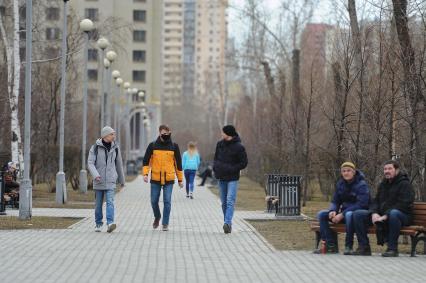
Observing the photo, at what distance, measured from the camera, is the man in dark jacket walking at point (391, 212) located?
13602 millimetres

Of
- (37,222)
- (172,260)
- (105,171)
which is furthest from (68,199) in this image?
(172,260)

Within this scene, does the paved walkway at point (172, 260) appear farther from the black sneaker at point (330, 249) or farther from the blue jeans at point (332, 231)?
the blue jeans at point (332, 231)

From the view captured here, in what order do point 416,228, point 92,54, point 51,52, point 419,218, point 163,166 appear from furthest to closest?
point 92,54 → point 51,52 → point 163,166 → point 419,218 → point 416,228

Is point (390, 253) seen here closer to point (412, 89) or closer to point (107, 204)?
point (412, 89)

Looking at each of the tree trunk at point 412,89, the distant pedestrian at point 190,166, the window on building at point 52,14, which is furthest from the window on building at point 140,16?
the tree trunk at point 412,89

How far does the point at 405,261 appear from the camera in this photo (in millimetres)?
13094

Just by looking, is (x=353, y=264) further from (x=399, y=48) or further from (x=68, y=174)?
(x=68, y=174)

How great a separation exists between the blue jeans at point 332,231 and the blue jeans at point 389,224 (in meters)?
0.11

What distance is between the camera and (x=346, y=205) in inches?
565

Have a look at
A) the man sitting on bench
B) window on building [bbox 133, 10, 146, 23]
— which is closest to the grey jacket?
the man sitting on bench

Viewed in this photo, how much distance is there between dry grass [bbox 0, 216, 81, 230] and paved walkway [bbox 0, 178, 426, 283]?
2.09ft

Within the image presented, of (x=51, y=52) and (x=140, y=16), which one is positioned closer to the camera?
(x=51, y=52)

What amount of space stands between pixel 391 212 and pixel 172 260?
3.25 m

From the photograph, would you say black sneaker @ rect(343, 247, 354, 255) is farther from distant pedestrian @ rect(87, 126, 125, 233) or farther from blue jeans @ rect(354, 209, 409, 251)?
distant pedestrian @ rect(87, 126, 125, 233)
